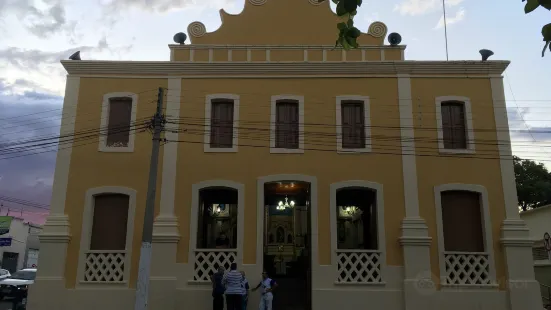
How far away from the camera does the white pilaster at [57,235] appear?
1484 cm

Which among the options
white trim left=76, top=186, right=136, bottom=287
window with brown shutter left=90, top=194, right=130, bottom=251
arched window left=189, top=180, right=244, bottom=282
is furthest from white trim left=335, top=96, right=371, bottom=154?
window with brown shutter left=90, top=194, right=130, bottom=251

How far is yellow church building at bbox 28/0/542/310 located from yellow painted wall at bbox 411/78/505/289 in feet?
0.14

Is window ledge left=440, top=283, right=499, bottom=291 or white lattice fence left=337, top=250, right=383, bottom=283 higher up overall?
white lattice fence left=337, top=250, right=383, bottom=283

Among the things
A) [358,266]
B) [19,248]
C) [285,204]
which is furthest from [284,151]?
[19,248]

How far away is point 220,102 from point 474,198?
8.66m

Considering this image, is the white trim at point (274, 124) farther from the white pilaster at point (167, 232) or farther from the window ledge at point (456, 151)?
the window ledge at point (456, 151)

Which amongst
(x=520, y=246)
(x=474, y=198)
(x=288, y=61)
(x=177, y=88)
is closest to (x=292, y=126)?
(x=288, y=61)

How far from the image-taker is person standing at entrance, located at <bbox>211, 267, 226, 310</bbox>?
46.3 ft

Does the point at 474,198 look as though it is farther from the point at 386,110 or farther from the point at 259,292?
the point at 259,292

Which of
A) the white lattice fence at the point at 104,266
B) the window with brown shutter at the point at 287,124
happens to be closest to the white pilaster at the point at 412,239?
the window with brown shutter at the point at 287,124

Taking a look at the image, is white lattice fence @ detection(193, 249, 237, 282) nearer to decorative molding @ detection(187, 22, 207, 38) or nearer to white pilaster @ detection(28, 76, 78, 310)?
white pilaster @ detection(28, 76, 78, 310)

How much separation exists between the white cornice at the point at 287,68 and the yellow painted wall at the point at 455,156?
390 mm

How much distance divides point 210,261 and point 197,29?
7.77 meters

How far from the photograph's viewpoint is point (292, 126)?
53.6ft
